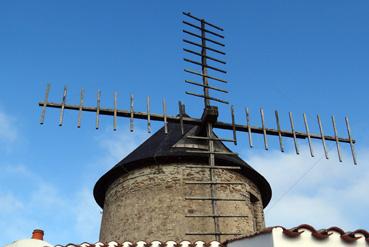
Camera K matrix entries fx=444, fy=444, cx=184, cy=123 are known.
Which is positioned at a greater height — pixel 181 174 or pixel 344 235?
pixel 181 174

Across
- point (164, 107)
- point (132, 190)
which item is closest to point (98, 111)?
point (164, 107)

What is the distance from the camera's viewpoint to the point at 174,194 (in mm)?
11539

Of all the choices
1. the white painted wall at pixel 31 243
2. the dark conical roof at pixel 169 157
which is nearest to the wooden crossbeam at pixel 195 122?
the dark conical roof at pixel 169 157

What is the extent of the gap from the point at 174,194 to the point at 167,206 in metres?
0.37

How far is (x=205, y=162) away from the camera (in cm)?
1198

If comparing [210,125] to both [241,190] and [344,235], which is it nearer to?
[241,190]

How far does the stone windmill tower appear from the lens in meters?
11.1

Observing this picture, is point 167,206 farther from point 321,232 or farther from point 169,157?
point 321,232

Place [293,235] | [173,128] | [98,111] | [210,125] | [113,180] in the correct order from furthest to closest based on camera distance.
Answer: [173,128]
[113,180]
[210,125]
[98,111]
[293,235]

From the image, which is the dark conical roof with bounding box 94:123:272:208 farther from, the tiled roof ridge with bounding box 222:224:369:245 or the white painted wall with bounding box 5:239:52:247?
the tiled roof ridge with bounding box 222:224:369:245

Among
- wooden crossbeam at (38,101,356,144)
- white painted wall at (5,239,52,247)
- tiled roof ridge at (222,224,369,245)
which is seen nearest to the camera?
tiled roof ridge at (222,224,369,245)

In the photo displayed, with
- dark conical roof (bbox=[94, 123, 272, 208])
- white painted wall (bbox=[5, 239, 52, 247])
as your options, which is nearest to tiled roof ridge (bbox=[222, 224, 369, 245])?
white painted wall (bbox=[5, 239, 52, 247])

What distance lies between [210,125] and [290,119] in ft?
7.69

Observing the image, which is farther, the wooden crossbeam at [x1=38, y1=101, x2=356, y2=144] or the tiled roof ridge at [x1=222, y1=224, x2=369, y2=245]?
the wooden crossbeam at [x1=38, y1=101, x2=356, y2=144]
